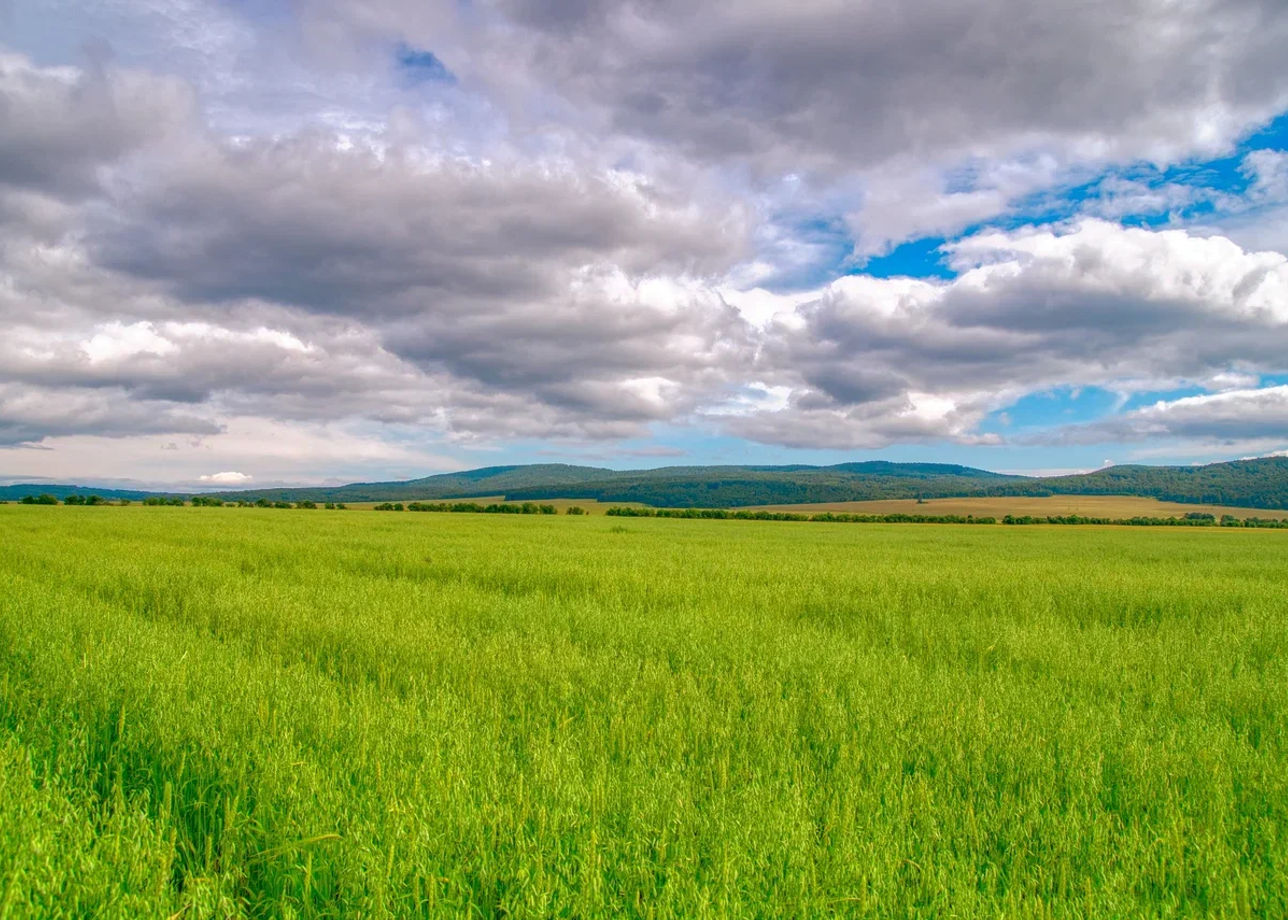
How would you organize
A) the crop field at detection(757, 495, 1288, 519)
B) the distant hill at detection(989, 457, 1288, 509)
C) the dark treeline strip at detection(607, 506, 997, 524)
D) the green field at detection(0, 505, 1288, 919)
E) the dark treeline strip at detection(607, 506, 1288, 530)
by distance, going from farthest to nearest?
the distant hill at detection(989, 457, 1288, 509) < the crop field at detection(757, 495, 1288, 519) < the dark treeline strip at detection(607, 506, 997, 524) < the dark treeline strip at detection(607, 506, 1288, 530) < the green field at detection(0, 505, 1288, 919)

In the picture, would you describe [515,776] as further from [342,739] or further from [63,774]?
[63,774]

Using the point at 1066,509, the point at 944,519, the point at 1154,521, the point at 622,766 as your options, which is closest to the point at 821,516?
the point at 944,519

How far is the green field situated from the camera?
115 inches

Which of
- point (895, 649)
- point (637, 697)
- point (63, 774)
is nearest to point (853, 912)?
point (637, 697)

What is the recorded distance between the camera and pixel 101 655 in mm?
5695

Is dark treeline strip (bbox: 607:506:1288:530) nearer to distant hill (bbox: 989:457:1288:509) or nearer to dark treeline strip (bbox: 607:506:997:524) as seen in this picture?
dark treeline strip (bbox: 607:506:997:524)

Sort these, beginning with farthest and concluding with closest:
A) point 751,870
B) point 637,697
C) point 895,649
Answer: point 895,649 < point 637,697 < point 751,870

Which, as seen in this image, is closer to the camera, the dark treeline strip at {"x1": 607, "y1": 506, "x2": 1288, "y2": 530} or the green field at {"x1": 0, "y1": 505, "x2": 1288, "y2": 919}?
the green field at {"x1": 0, "y1": 505, "x2": 1288, "y2": 919}

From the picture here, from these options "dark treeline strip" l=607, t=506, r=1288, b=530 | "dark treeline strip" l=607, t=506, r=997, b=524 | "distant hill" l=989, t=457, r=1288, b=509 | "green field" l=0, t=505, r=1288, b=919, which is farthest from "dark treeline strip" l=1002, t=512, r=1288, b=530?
"green field" l=0, t=505, r=1288, b=919

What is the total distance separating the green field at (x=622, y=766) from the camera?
2.91 meters

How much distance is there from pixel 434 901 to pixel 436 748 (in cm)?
134

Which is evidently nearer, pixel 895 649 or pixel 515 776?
pixel 515 776

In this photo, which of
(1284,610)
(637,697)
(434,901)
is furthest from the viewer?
(1284,610)

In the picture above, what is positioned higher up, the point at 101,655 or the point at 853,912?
the point at 101,655
